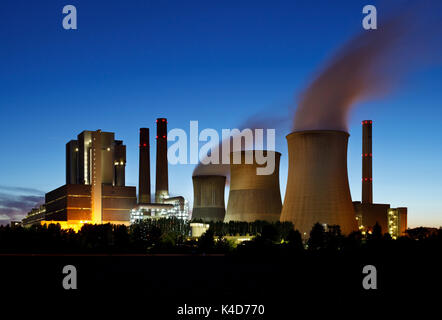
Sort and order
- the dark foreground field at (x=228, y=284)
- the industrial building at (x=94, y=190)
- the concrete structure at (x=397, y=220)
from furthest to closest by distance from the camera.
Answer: the concrete structure at (x=397, y=220) → the industrial building at (x=94, y=190) → the dark foreground field at (x=228, y=284)

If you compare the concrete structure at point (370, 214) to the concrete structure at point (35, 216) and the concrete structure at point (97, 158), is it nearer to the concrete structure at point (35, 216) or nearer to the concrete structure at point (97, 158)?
the concrete structure at point (97, 158)

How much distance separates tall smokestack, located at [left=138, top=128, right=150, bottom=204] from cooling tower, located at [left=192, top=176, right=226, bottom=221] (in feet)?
49.5

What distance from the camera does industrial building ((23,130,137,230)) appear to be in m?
65.2

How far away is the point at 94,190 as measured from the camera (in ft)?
213

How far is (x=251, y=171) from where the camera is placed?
42469 millimetres

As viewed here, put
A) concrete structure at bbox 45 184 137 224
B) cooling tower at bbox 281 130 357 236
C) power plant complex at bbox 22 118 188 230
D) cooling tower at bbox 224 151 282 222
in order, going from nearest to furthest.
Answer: cooling tower at bbox 281 130 357 236, cooling tower at bbox 224 151 282 222, power plant complex at bbox 22 118 188 230, concrete structure at bbox 45 184 137 224

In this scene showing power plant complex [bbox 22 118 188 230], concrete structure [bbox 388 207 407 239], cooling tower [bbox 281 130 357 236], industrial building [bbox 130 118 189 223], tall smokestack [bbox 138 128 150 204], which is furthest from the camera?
concrete structure [bbox 388 207 407 239]

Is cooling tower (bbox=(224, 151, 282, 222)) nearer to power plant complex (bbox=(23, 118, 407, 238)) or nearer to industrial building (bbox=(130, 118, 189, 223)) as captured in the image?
power plant complex (bbox=(23, 118, 407, 238))

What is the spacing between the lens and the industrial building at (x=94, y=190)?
214ft

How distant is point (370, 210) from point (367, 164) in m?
6.70

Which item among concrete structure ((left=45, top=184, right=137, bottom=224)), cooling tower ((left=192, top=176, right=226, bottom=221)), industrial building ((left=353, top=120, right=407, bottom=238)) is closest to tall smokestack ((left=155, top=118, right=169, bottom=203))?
concrete structure ((left=45, top=184, right=137, bottom=224))

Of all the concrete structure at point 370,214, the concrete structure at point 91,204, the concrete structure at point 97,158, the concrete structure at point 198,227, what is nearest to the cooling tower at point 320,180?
the concrete structure at point 198,227

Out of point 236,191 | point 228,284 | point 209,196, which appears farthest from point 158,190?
point 228,284
